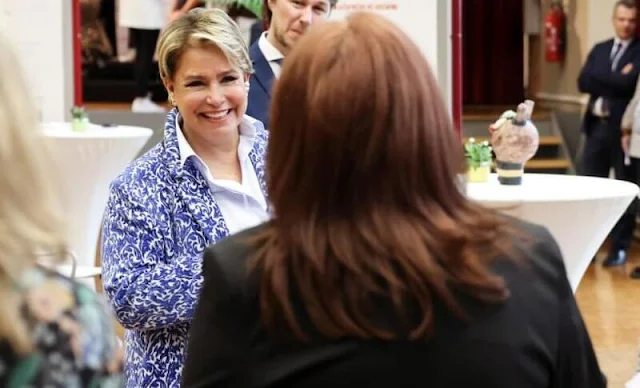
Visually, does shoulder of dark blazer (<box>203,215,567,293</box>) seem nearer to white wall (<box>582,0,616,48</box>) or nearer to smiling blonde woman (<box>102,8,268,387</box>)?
smiling blonde woman (<box>102,8,268,387</box>)

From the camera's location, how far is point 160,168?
2.39 meters

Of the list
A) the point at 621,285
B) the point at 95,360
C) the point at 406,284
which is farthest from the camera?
the point at 621,285

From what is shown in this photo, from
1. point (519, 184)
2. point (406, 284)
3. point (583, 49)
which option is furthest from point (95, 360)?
point (583, 49)

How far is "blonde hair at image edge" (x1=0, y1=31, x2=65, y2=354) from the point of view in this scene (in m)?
1.14

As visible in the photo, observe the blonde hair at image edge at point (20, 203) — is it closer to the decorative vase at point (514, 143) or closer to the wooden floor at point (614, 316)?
the decorative vase at point (514, 143)

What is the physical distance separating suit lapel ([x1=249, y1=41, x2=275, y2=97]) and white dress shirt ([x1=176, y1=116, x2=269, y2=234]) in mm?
935

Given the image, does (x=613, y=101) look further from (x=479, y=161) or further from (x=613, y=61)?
(x=479, y=161)

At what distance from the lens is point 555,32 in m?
11.4

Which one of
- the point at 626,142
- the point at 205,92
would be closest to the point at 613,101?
the point at 626,142

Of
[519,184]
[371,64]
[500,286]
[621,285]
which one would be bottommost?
[621,285]

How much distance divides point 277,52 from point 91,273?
1.66 m

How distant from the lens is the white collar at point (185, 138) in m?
2.41

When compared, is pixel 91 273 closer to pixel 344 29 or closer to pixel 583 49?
pixel 344 29

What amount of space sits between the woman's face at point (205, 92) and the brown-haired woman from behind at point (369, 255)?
106 centimetres
